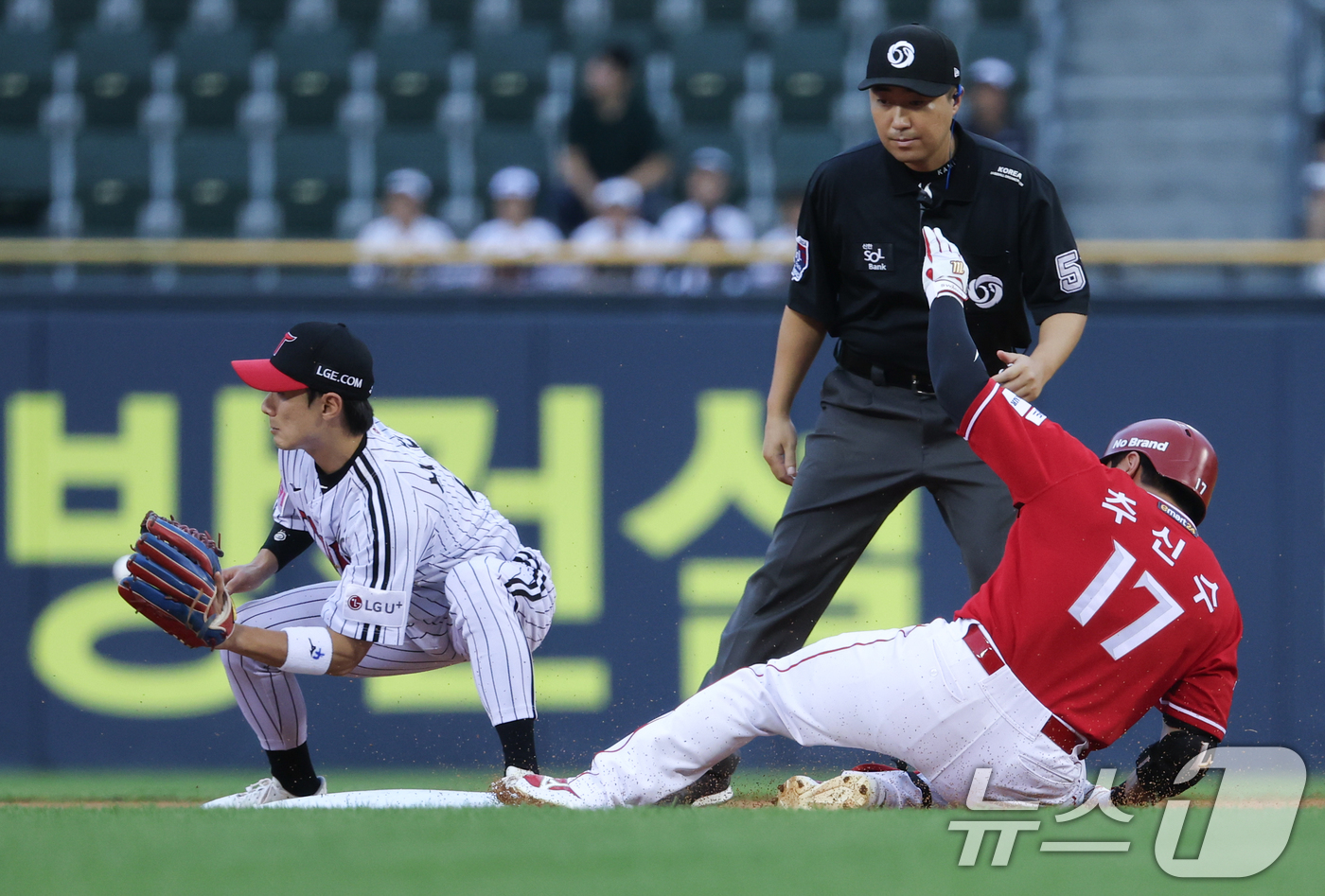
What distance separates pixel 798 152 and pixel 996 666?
20.2ft

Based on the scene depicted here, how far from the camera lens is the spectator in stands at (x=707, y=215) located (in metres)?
8.23

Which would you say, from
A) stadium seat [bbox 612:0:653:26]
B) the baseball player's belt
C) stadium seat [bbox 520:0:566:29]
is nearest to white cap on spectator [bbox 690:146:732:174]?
stadium seat [bbox 612:0:653:26]

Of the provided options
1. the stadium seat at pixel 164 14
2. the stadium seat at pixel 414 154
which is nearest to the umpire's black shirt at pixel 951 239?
the stadium seat at pixel 414 154

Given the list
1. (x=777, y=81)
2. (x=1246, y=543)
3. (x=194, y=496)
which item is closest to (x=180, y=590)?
(x=194, y=496)

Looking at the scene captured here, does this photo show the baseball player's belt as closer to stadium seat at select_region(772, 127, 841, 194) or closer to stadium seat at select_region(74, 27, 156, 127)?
stadium seat at select_region(772, 127, 841, 194)

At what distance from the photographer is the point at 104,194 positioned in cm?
959

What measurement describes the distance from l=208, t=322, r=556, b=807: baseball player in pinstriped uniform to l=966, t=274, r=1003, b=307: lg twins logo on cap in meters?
1.53

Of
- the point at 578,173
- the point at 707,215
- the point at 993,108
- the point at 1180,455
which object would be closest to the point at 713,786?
the point at 1180,455

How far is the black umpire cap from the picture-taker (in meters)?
4.19

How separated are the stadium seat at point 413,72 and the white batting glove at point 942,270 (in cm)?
634

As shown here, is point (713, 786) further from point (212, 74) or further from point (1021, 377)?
point (212, 74)

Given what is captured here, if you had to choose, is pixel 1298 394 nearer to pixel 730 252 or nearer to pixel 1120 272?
pixel 1120 272

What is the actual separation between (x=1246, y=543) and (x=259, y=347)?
13.4 ft

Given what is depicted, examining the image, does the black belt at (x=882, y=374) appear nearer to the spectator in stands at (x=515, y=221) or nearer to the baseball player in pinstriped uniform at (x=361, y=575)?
the baseball player in pinstriped uniform at (x=361, y=575)
